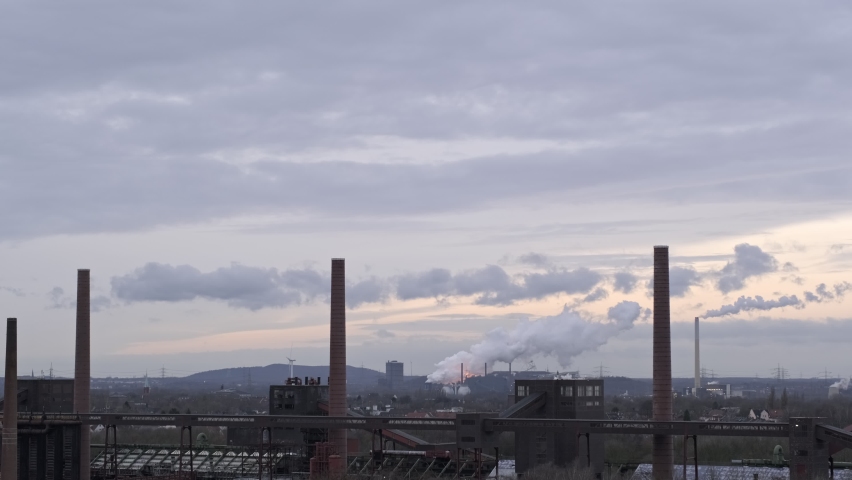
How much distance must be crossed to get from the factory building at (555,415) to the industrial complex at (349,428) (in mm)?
62

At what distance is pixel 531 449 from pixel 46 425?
28.6m

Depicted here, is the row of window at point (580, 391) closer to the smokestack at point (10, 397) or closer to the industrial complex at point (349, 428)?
the industrial complex at point (349, 428)

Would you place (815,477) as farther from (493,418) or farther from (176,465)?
(176,465)

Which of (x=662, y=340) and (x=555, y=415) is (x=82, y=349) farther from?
(x=662, y=340)

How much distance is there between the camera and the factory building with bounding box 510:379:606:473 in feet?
223

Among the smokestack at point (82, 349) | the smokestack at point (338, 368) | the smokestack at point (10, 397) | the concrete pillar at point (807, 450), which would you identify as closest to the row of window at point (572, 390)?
the smokestack at point (338, 368)

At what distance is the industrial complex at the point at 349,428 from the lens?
53875 mm

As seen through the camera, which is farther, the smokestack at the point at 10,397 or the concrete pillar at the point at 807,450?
the concrete pillar at the point at 807,450

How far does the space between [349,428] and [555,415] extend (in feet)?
46.5

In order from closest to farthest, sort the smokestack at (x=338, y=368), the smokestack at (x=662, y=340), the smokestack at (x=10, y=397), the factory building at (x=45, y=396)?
the smokestack at (x=10, y=397) < the smokestack at (x=662, y=340) < the smokestack at (x=338, y=368) < the factory building at (x=45, y=396)

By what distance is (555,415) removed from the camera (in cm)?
6912

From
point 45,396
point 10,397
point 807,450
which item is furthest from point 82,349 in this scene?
point 807,450

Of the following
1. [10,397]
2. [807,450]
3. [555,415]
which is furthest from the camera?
[555,415]

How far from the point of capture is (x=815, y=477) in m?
51.7
